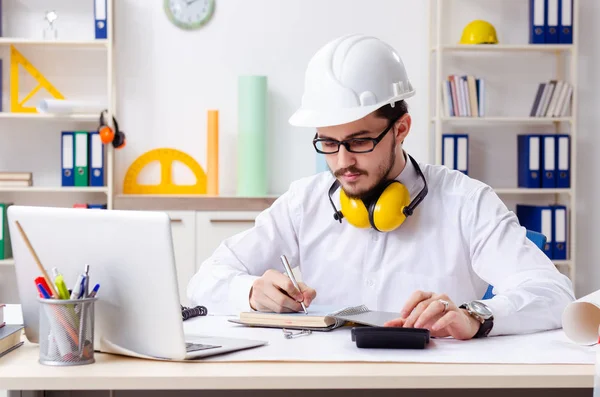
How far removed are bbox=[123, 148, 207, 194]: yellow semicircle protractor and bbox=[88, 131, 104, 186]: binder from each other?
18cm

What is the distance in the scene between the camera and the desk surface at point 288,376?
3.96 feet

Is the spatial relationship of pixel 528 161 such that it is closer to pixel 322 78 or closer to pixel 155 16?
pixel 155 16

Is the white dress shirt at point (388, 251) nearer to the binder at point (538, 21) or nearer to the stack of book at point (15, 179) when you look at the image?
the stack of book at point (15, 179)

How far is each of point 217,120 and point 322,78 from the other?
246 centimetres

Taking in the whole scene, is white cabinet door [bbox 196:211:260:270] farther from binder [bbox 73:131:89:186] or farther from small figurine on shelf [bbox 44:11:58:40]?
small figurine on shelf [bbox 44:11:58:40]

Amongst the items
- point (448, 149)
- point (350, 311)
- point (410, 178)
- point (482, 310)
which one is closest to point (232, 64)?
point (448, 149)

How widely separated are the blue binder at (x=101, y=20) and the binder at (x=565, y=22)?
2428 millimetres

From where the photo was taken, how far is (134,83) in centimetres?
449

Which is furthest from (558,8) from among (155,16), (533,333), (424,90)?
(533,333)

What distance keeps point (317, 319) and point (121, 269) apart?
0.45 meters

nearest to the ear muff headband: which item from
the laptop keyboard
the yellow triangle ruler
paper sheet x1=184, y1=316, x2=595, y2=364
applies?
paper sheet x1=184, y1=316, x2=595, y2=364

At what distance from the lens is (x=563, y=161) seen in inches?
175

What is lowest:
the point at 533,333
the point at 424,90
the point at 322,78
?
the point at 533,333

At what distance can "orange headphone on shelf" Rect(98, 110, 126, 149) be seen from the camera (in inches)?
166
